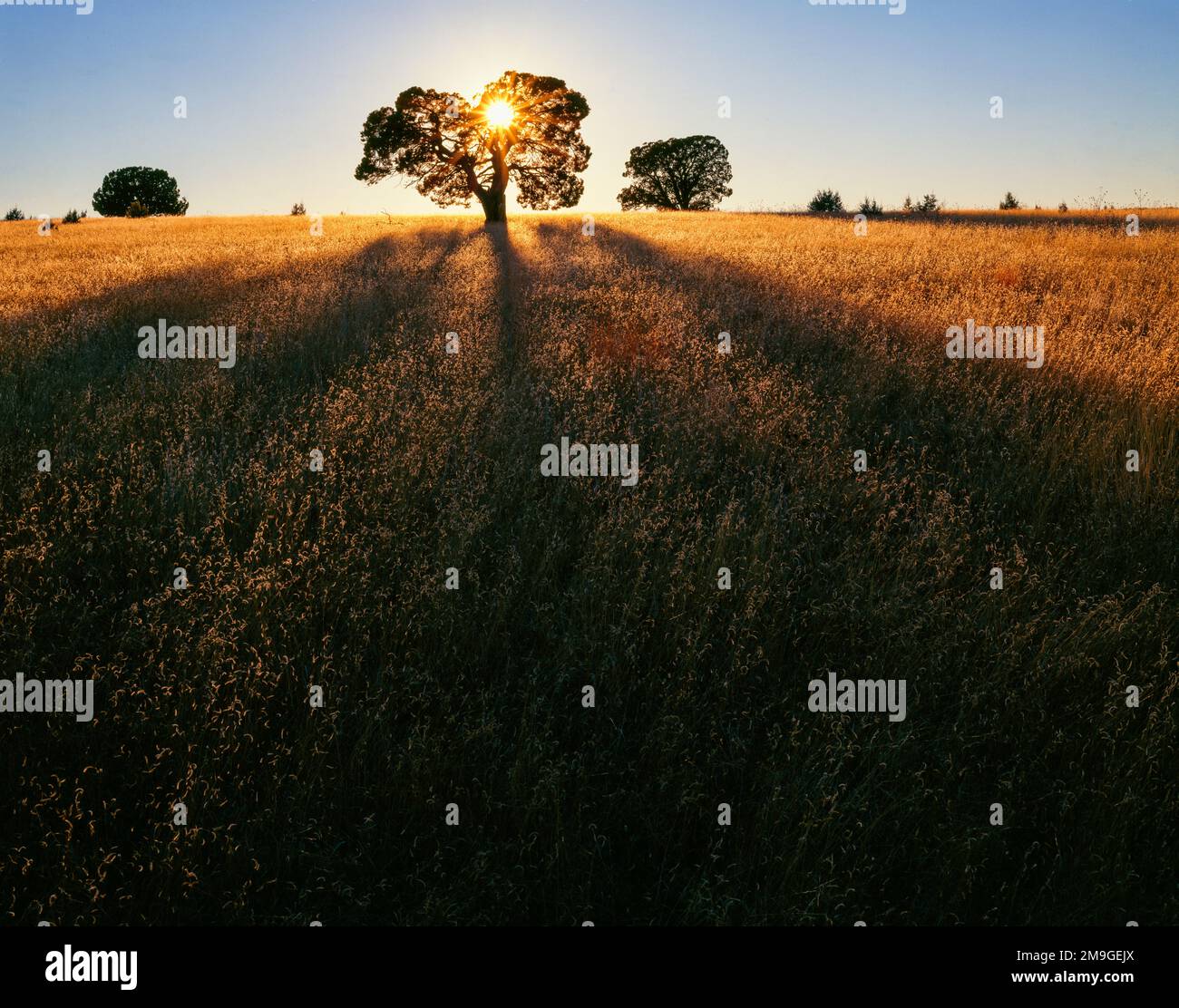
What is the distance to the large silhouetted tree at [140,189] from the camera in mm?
58344

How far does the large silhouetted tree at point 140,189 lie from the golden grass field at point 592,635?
65.8 m

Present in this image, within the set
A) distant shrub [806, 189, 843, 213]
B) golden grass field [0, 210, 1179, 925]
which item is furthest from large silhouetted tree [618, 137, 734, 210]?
golden grass field [0, 210, 1179, 925]

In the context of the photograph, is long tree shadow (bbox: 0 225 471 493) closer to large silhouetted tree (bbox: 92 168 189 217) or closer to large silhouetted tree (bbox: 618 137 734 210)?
large silhouetted tree (bbox: 618 137 734 210)

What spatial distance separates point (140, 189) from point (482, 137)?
4965 cm

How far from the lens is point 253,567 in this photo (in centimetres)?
352

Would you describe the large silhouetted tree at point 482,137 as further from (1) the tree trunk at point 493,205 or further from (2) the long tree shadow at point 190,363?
(2) the long tree shadow at point 190,363

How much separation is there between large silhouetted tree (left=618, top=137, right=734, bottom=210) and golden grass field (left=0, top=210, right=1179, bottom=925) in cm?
4779

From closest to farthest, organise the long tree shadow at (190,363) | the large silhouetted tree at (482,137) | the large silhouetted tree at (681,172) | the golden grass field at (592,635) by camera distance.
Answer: the golden grass field at (592,635), the long tree shadow at (190,363), the large silhouetted tree at (482,137), the large silhouetted tree at (681,172)

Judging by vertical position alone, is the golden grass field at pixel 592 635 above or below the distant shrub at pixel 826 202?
below

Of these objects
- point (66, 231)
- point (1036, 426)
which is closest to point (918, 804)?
point (1036, 426)

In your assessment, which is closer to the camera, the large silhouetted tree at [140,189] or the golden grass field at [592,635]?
the golden grass field at [592,635]

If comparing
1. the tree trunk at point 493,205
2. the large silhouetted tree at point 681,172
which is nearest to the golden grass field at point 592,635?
the tree trunk at point 493,205

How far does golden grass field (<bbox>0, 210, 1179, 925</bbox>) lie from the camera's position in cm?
239

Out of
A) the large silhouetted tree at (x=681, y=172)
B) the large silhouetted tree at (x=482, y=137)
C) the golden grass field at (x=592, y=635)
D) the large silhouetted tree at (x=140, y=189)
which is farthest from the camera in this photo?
the large silhouetted tree at (x=140, y=189)
